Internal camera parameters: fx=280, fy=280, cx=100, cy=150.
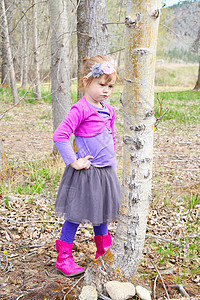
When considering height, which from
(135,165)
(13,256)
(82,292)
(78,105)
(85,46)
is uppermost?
(85,46)

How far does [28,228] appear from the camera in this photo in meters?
3.02

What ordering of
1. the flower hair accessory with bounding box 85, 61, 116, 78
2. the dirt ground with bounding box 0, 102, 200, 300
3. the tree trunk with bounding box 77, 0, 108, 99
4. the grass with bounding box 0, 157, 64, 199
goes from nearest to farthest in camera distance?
the flower hair accessory with bounding box 85, 61, 116, 78 < the dirt ground with bounding box 0, 102, 200, 300 < the tree trunk with bounding box 77, 0, 108, 99 < the grass with bounding box 0, 157, 64, 199

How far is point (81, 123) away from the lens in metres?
2.08

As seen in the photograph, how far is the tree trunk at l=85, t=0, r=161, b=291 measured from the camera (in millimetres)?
1574

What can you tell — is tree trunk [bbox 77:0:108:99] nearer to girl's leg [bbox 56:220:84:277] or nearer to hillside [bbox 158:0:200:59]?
hillside [bbox 158:0:200:59]

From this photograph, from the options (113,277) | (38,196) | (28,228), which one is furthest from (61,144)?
(38,196)

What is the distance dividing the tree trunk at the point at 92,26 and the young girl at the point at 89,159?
4.95ft

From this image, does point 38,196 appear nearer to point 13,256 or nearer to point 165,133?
point 13,256

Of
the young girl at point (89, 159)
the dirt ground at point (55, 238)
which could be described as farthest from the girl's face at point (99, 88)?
the dirt ground at point (55, 238)

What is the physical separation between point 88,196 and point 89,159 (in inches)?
10.8

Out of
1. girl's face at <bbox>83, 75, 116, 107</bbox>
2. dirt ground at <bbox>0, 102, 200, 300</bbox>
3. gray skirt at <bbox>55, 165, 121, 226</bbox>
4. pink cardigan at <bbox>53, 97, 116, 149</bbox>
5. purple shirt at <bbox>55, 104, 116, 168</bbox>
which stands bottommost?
dirt ground at <bbox>0, 102, 200, 300</bbox>

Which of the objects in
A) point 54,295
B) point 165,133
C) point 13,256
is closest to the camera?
point 54,295

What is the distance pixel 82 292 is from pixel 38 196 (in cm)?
192

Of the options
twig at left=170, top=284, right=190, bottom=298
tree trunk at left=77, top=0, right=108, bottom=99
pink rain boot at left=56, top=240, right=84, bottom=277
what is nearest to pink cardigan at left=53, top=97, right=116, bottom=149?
pink rain boot at left=56, top=240, right=84, bottom=277
